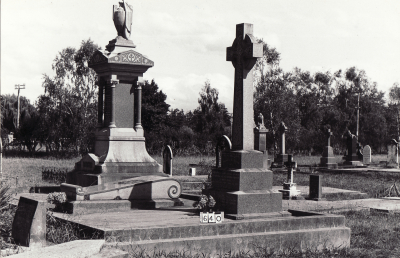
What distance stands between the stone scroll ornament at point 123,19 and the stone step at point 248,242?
8.46 m

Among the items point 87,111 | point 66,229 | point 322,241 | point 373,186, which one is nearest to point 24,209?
point 66,229

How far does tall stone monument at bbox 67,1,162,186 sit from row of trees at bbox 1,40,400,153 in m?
27.7

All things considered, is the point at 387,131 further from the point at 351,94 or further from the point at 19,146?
the point at 19,146

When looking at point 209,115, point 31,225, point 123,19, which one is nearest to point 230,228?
point 31,225

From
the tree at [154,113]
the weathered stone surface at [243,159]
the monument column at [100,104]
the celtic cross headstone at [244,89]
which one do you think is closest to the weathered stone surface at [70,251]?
the weathered stone surface at [243,159]

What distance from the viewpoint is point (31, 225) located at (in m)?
7.49

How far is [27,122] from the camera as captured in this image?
4828 centimetres

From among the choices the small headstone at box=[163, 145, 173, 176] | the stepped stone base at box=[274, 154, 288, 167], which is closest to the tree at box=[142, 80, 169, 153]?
the stepped stone base at box=[274, 154, 288, 167]

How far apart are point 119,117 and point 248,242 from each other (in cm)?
716

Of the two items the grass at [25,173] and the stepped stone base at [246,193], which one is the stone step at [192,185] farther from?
the stepped stone base at [246,193]

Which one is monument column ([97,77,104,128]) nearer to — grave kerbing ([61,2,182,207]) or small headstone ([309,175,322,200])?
grave kerbing ([61,2,182,207])

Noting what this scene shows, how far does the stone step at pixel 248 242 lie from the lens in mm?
7918

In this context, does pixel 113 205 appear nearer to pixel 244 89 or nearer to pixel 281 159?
pixel 244 89

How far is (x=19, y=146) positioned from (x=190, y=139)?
17.2 m
